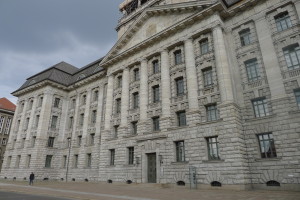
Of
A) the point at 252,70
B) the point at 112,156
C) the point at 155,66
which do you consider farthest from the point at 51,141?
the point at 252,70

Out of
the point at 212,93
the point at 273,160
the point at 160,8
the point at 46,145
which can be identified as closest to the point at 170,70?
the point at 212,93

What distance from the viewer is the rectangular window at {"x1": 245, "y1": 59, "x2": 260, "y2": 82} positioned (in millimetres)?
21766

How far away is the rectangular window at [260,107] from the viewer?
66.6 feet

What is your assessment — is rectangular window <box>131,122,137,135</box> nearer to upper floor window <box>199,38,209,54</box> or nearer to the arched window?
upper floor window <box>199,38,209,54</box>

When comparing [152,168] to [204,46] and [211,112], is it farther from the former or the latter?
[204,46]

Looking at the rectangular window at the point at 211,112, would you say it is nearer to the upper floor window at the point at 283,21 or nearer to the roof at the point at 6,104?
the upper floor window at the point at 283,21

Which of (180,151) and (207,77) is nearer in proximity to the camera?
(180,151)

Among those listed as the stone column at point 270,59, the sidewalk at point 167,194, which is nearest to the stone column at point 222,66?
the stone column at point 270,59

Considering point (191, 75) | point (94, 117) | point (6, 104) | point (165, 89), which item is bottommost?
point (94, 117)

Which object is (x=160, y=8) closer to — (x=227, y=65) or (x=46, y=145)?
(x=227, y=65)

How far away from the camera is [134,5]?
4453cm

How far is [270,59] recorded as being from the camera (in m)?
20.8

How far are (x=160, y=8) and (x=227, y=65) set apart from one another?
43.0 feet

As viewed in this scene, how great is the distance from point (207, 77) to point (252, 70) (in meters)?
4.56
